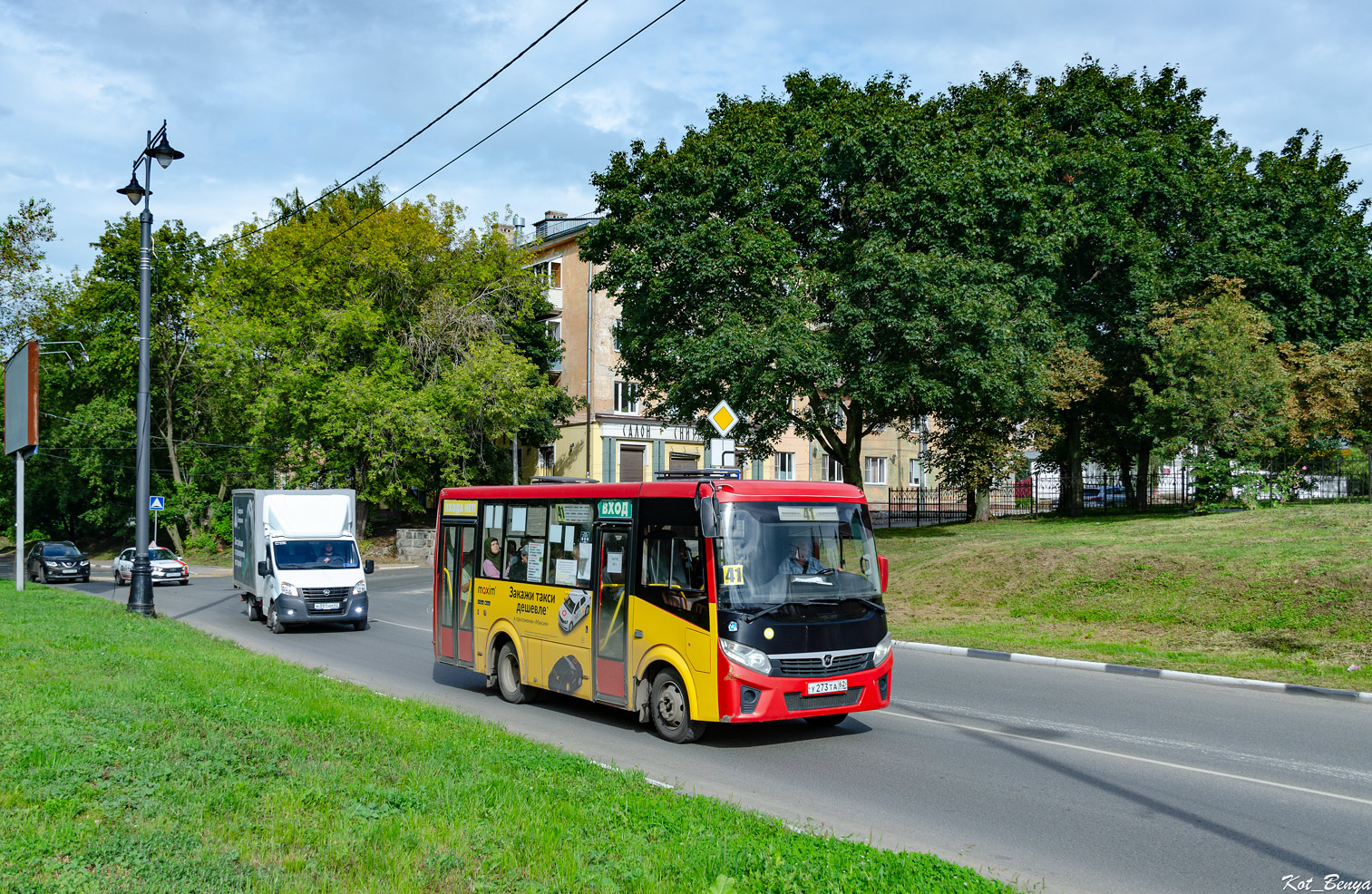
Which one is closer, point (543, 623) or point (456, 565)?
point (543, 623)

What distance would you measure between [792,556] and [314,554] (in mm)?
14788

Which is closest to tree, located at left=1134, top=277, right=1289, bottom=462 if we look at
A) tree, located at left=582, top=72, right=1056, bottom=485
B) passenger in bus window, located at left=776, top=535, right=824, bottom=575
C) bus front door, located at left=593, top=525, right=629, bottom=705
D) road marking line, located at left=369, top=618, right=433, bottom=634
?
tree, located at left=582, top=72, right=1056, bottom=485

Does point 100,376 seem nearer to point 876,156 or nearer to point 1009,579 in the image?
point 876,156

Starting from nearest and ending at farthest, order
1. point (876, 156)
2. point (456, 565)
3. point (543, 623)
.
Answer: point (543, 623)
point (456, 565)
point (876, 156)

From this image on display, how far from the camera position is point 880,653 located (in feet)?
32.3

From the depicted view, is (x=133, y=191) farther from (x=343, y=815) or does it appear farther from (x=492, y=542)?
(x=343, y=815)

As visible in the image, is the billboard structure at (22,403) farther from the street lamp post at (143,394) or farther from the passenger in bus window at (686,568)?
the passenger in bus window at (686,568)

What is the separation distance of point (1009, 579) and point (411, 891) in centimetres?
1828

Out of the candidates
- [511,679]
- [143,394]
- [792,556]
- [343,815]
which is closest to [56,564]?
[143,394]

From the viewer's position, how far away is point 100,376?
1935 inches

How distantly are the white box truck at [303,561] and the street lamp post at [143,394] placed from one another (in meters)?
2.27

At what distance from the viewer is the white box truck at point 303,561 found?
2036 cm

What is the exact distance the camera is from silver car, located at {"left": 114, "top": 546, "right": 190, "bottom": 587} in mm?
34375

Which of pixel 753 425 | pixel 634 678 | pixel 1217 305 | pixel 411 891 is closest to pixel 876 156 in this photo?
pixel 753 425
